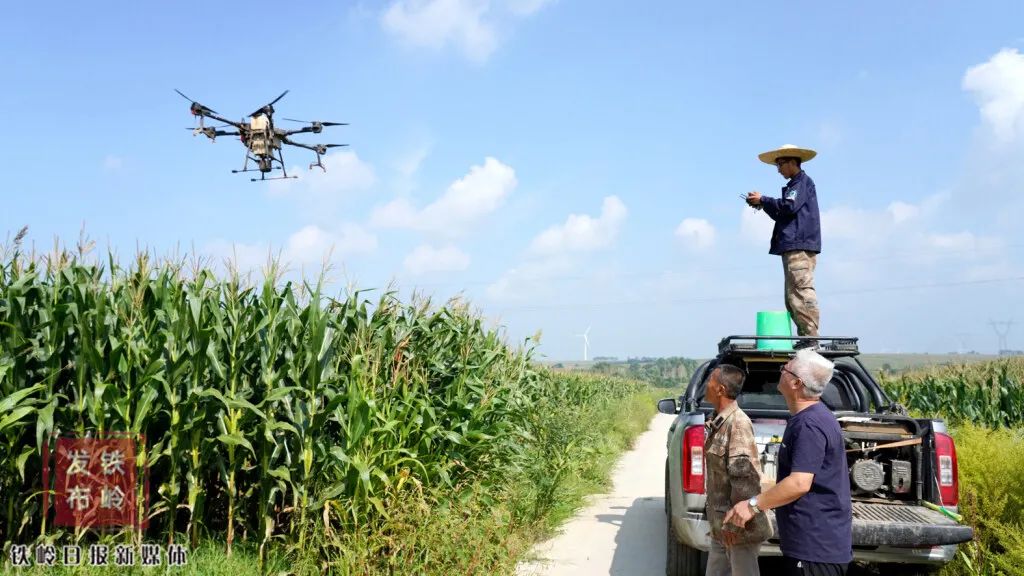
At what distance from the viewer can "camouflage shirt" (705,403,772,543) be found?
456 cm

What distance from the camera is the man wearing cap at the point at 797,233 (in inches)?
331

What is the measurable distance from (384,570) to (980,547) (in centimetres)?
491

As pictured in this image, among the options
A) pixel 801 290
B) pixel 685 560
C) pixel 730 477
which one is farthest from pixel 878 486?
pixel 801 290

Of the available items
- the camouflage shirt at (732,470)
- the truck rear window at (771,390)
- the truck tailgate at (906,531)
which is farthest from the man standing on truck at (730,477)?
the truck rear window at (771,390)

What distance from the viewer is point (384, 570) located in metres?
5.90

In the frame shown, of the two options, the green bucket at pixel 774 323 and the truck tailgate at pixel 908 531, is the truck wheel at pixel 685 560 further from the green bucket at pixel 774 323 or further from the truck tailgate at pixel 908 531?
the green bucket at pixel 774 323

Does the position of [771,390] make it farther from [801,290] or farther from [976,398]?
[976,398]

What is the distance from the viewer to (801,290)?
843cm

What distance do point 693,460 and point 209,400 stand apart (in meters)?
3.81

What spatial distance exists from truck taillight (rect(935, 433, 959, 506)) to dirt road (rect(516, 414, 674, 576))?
2.69m

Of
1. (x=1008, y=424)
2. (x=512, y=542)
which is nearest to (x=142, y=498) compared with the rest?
(x=512, y=542)

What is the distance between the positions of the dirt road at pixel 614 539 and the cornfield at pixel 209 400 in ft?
5.45

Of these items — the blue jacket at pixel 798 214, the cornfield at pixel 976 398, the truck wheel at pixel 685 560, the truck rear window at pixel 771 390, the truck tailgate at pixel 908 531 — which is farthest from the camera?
the cornfield at pixel 976 398

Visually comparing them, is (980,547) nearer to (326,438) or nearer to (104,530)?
(326,438)
